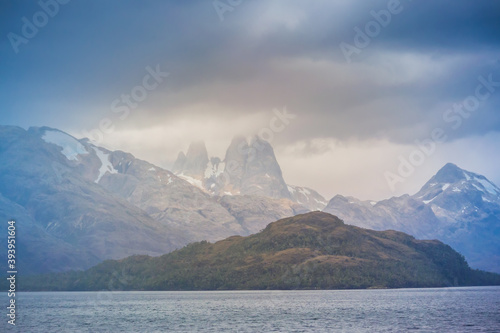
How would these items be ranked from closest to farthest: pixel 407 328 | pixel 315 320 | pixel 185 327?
1. pixel 407 328
2. pixel 185 327
3. pixel 315 320

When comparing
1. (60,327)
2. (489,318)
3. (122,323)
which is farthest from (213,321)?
(489,318)

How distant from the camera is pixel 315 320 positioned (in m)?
189

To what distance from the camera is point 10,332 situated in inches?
6353

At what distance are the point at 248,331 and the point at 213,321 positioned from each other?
3700 centimetres

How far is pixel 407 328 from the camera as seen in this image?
519 feet

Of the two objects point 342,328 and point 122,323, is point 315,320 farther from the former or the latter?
point 122,323

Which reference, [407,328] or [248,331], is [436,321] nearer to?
[407,328]

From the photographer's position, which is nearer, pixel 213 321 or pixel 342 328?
pixel 342 328

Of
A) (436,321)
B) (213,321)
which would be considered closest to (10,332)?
(213,321)

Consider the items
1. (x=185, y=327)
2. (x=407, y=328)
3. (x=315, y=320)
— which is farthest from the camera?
(x=315, y=320)

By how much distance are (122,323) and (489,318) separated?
120346mm

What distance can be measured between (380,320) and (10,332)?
113 meters

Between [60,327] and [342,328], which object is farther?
[60,327]

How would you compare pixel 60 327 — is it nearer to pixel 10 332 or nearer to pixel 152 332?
pixel 10 332
